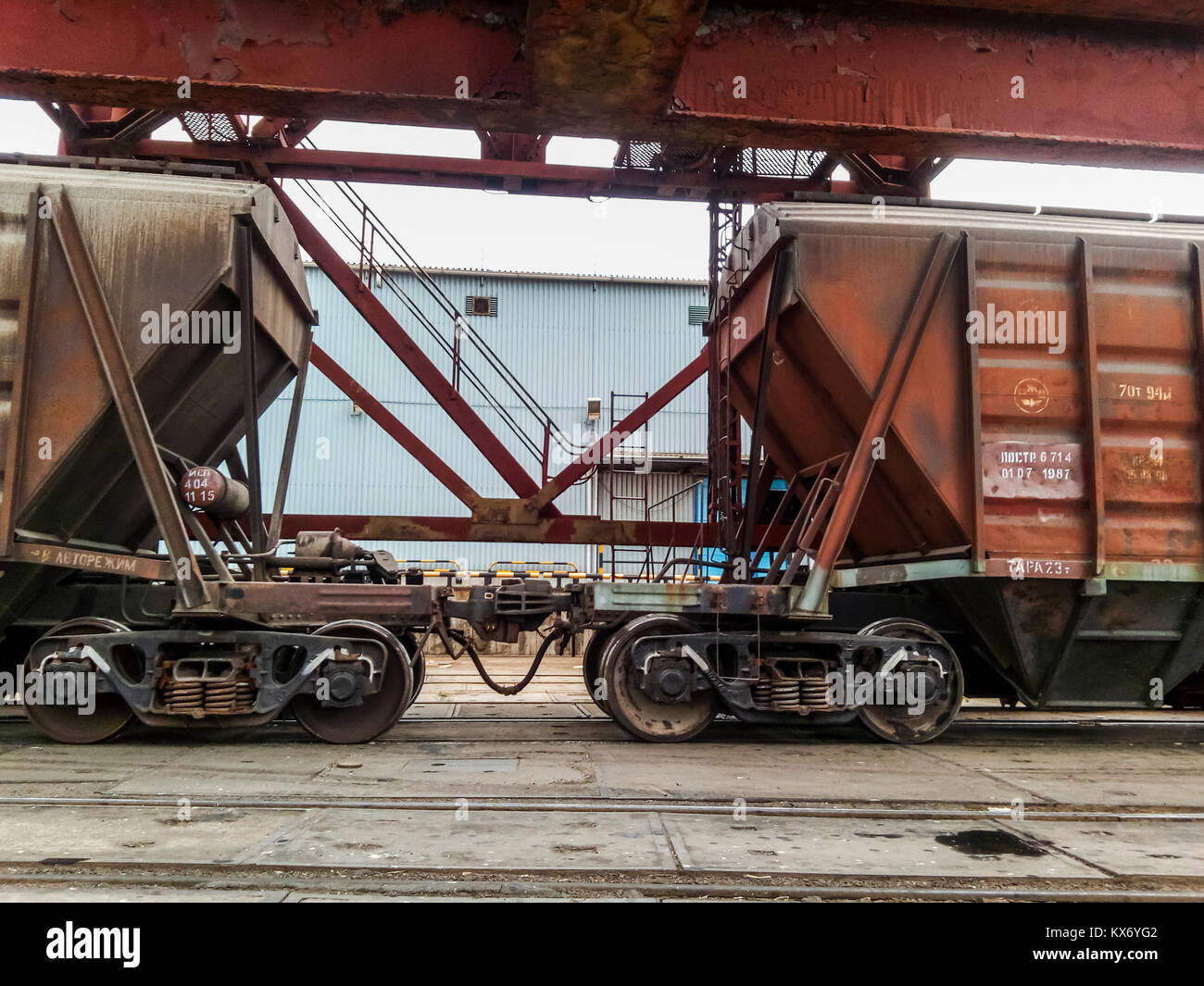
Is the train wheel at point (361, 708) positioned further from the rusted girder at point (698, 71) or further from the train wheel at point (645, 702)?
the rusted girder at point (698, 71)

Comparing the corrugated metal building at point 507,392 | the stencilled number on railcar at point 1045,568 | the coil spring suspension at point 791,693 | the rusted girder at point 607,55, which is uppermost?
the corrugated metal building at point 507,392

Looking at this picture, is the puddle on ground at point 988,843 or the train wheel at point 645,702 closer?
the puddle on ground at point 988,843

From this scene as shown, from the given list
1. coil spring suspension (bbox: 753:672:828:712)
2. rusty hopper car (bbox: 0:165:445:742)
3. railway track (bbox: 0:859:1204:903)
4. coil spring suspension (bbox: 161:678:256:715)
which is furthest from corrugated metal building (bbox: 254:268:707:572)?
railway track (bbox: 0:859:1204:903)

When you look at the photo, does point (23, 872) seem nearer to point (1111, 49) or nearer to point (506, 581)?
point (506, 581)

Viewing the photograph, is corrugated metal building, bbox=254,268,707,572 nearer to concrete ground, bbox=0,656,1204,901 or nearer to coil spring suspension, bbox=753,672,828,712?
coil spring suspension, bbox=753,672,828,712

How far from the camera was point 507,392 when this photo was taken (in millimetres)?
23516

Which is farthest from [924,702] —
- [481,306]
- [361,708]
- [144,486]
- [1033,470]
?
[481,306]

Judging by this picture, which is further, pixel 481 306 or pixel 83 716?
pixel 481 306

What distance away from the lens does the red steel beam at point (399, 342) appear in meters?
10.3

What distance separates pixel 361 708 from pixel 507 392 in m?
17.8

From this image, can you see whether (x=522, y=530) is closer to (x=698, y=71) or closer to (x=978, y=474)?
(x=978, y=474)

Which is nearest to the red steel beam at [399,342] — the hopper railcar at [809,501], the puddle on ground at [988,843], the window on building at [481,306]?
the hopper railcar at [809,501]

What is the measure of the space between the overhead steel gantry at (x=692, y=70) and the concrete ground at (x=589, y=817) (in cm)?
299
